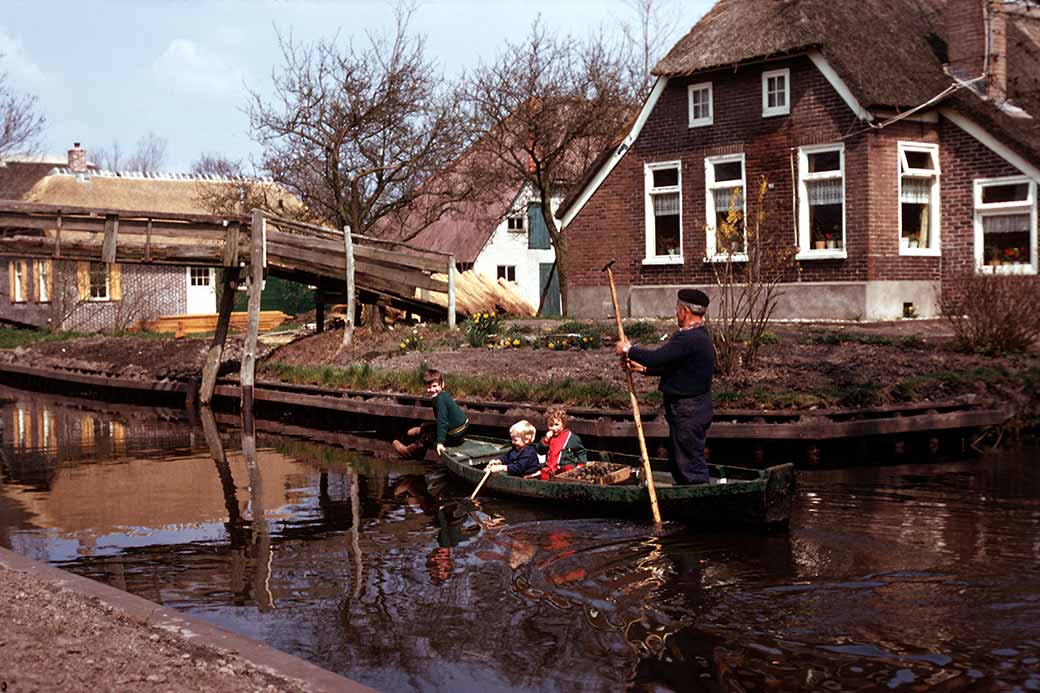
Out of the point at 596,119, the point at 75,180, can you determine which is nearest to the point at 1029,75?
the point at 596,119

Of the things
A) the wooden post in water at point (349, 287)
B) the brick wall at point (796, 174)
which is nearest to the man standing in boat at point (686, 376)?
the wooden post in water at point (349, 287)

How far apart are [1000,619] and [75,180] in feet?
160

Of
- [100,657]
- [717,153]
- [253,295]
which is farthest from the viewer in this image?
[717,153]

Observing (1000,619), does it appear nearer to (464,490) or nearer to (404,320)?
(464,490)

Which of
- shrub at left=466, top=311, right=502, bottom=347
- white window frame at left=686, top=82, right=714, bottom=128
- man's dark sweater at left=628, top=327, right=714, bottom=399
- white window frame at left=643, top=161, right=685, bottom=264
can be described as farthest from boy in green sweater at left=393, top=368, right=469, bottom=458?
white window frame at left=686, top=82, right=714, bottom=128

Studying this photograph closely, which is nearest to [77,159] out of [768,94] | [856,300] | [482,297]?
[482,297]

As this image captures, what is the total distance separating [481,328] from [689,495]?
13.0 metres

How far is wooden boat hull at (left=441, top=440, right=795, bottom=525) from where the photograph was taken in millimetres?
10672

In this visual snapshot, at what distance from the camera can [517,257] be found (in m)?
47.9

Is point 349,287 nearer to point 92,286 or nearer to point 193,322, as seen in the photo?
point 193,322

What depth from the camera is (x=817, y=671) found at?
7035mm

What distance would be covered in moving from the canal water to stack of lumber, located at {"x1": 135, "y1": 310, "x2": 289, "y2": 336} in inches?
1008

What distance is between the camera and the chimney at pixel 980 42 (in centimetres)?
2669

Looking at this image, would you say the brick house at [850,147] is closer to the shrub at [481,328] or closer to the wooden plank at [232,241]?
the shrub at [481,328]
